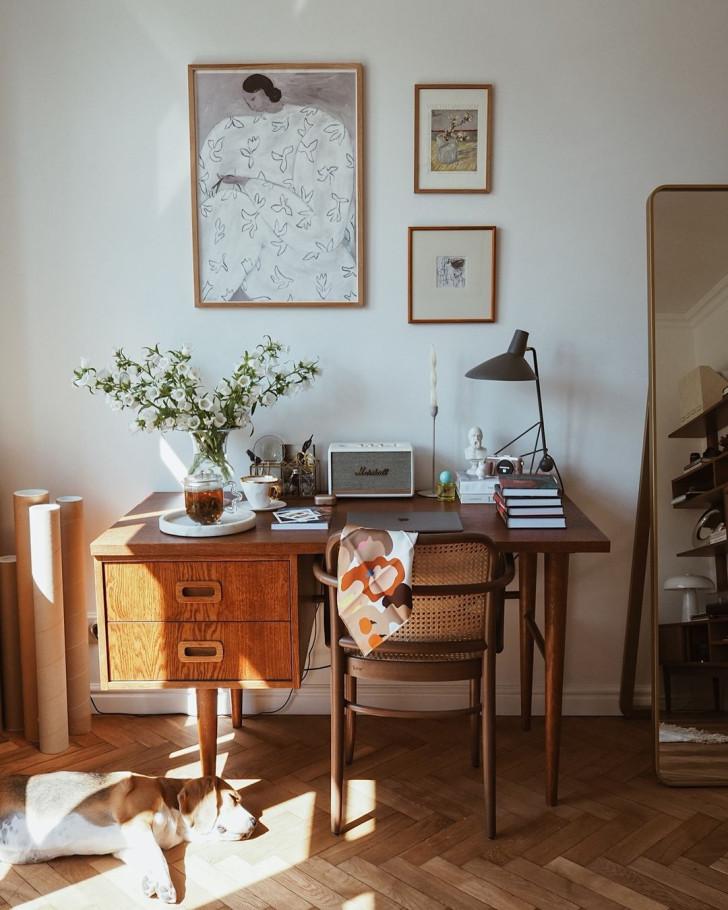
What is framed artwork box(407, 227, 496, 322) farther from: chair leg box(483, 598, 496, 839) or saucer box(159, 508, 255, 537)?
chair leg box(483, 598, 496, 839)

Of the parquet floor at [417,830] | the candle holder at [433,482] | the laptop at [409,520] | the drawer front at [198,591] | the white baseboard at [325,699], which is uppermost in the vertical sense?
the candle holder at [433,482]

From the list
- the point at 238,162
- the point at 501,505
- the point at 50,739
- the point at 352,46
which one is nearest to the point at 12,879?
the point at 50,739

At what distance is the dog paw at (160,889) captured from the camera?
2055mm

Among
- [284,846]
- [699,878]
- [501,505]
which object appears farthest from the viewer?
[501,505]

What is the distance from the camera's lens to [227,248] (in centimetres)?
281

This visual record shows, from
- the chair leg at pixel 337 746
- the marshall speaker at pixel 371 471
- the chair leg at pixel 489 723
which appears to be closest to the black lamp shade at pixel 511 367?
the marshall speaker at pixel 371 471

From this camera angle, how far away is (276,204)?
2.79 meters

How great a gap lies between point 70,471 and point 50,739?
0.85m

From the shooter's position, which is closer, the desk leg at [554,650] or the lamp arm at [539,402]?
the desk leg at [554,650]

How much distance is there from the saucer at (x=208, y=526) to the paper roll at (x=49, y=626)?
16.4 inches

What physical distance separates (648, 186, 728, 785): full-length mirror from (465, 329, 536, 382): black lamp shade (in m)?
0.36

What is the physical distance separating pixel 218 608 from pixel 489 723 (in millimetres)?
767

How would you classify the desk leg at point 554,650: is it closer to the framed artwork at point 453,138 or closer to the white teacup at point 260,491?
the white teacup at point 260,491

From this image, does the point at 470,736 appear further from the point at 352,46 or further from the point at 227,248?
the point at 352,46
